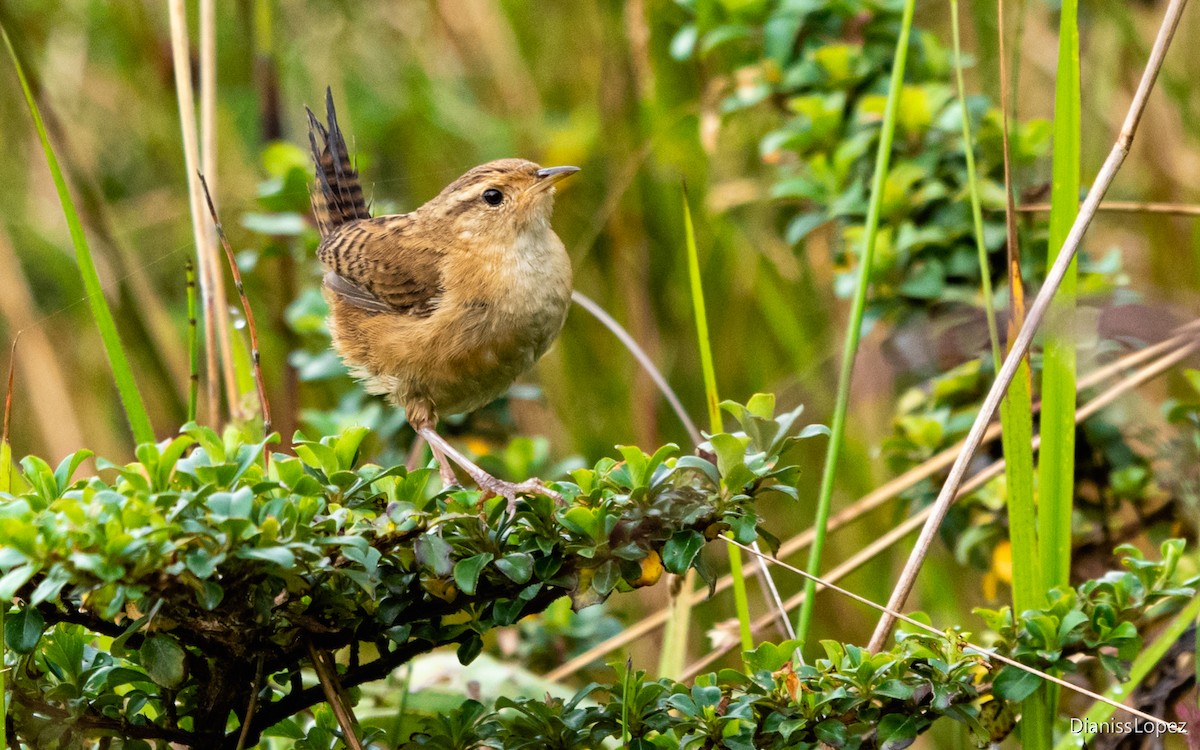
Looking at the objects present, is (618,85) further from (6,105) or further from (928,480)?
(6,105)

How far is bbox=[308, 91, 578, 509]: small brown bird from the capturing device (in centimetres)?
224

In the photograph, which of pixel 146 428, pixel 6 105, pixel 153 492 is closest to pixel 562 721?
pixel 153 492

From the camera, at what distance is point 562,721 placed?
4.76 ft

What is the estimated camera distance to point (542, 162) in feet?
14.2

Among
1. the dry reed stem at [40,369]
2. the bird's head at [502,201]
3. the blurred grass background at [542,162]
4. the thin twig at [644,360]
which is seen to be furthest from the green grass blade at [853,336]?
the dry reed stem at [40,369]

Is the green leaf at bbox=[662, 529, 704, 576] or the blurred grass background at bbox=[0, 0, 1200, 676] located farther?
the blurred grass background at bbox=[0, 0, 1200, 676]

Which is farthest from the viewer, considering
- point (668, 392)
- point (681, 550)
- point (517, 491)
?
point (668, 392)

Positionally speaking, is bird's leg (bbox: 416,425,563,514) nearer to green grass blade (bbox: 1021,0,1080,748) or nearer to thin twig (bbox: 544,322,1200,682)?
thin twig (bbox: 544,322,1200,682)

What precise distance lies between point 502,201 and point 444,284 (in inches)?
10.4

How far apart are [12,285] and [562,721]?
3.18 meters

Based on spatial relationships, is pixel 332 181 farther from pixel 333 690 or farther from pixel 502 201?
pixel 333 690

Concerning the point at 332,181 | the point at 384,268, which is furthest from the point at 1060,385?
the point at 332,181

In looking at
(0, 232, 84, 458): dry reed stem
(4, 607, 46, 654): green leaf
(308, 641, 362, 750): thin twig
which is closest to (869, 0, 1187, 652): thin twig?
(308, 641, 362, 750): thin twig

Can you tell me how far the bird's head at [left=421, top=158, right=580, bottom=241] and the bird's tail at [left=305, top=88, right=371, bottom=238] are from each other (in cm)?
27
